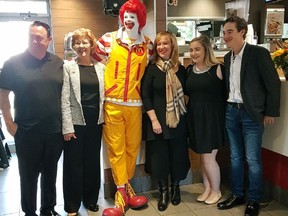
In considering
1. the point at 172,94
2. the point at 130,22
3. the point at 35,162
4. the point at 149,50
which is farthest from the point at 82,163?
the point at 130,22

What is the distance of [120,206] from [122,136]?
1.78 feet

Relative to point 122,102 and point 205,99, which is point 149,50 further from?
point 205,99

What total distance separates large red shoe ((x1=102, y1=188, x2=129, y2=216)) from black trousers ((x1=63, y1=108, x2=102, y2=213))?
180 millimetres

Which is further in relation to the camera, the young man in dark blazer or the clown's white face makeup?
the clown's white face makeup

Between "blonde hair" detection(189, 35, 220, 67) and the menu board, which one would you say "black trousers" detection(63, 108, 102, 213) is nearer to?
"blonde hair" detection(189, 35, 220, 67)

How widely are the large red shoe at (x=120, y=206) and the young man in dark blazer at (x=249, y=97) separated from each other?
0.92 meters

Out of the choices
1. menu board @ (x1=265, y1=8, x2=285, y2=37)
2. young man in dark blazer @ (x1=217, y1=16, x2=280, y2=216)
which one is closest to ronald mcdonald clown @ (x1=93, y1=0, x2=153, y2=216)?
young man in dark blazer @ (x1=217, y1=16, x2=280, y2=216)

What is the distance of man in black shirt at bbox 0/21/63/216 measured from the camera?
5.78 ft

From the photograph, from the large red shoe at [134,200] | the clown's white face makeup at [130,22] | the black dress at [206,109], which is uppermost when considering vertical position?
the clown's white face makeup at [130,22]

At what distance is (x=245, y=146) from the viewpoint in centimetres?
210

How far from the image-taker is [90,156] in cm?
214

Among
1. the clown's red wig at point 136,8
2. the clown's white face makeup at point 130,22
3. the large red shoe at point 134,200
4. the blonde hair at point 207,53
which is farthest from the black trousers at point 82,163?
the blonde hair at point 207,53

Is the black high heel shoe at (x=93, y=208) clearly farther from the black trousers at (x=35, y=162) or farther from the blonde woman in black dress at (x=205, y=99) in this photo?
the blonde woman in black dress at (x=205, y=99)

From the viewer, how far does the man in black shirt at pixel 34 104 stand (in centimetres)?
176
